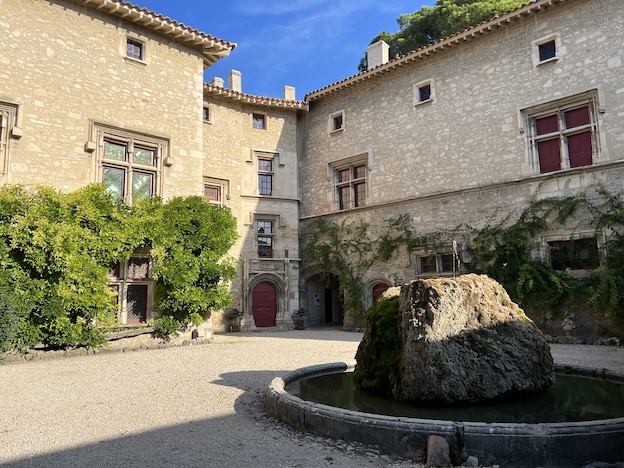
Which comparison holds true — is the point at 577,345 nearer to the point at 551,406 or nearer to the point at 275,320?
the point at 551,406

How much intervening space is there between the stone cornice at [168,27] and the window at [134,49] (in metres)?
0.52

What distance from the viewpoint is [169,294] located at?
11828 mm

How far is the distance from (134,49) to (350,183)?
28.7 ft

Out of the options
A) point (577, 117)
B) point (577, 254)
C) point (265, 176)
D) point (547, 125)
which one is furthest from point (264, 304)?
point (577, 117)

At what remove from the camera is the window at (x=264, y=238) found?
18.0m

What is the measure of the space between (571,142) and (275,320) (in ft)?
38.6

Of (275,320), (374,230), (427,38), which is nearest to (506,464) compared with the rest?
(374,230)

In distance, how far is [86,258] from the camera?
33.8 feet

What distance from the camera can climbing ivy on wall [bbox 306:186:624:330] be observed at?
36.8ft

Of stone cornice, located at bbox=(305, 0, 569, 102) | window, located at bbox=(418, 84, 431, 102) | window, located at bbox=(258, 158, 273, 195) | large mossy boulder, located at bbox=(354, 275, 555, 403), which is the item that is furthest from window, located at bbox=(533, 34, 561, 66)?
large mossy boulder, located at bbox=(354, 275, 555, 403)

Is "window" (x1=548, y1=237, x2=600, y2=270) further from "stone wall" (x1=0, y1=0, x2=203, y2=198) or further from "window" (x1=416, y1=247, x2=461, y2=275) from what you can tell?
"stone wall" (x1=0, y1=0, x2=203, y2=198)

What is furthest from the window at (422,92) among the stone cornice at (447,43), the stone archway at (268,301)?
the stone archway at (268,301)

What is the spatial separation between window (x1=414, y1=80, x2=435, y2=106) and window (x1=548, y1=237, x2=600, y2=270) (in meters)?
6.54

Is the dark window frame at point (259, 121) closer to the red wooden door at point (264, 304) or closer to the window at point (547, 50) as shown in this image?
the red wooden door at point (264, 304)
